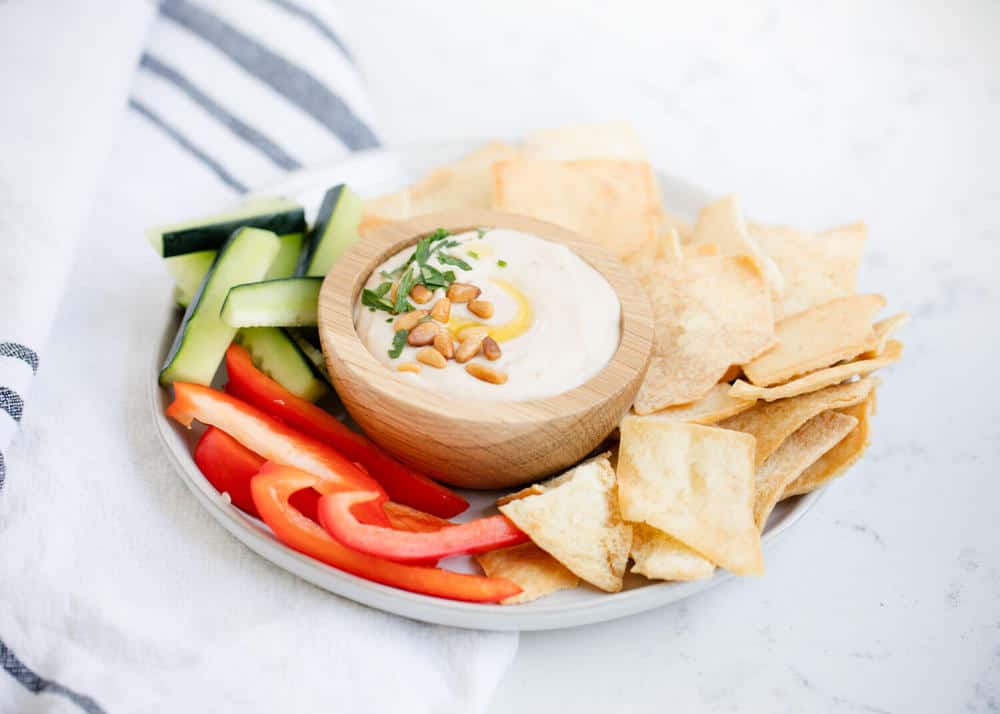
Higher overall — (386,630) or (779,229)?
(779,229)

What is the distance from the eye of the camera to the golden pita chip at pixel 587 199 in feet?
11.1

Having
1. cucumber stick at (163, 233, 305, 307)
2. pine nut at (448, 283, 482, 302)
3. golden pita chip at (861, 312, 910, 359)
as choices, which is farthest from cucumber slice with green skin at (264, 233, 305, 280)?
golden pita chip at (861, 312, 910, 359)

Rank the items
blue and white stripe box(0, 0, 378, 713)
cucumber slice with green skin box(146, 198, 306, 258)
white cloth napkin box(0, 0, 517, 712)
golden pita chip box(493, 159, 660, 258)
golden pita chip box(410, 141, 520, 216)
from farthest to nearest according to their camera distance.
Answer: blue and white stripe box(0, 0, 378, 713)
golden pita chip box(410, 141, 520, 216)
golden pita chip box(493, 159, 660, 258)
cucumber slice with green skin box(146, 198, 306, 258)
white cloth napkin box(0, 0, 517, 712)

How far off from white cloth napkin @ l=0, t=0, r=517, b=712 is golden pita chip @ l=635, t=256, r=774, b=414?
85 cm

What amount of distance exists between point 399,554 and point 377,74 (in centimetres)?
297

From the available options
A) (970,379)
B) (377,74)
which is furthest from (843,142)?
(377,74)

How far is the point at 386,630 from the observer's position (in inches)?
94.8

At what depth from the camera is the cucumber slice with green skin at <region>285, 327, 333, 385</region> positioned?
9.63 feet

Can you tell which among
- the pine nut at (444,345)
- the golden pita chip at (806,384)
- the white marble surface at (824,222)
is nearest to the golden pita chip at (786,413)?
the golden pita chip at (806,384)

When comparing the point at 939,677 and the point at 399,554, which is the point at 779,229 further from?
the point at 399,554

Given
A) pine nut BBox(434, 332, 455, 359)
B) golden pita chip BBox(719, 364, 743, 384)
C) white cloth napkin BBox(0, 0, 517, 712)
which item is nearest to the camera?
white cloth napkin BBox(0, 0, 517, 712)

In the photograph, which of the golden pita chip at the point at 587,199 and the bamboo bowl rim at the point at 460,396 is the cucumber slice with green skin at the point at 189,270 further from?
the golden pita chip at the point at 587,199

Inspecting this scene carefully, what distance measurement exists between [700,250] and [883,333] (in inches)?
26.1

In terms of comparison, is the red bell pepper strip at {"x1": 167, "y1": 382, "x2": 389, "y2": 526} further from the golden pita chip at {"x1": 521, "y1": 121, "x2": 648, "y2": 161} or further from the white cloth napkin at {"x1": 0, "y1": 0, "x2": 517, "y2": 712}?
the golden pita chip at {"x1": 521, "y1": 121, "x2": 648, "y2": 161}
